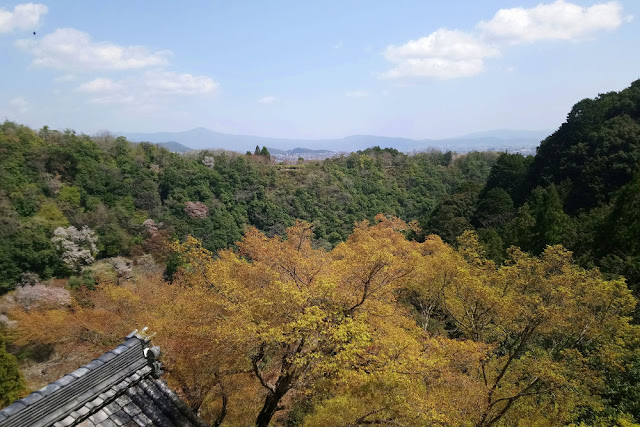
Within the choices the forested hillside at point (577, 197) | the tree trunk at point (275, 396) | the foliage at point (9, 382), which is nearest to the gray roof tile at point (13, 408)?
the tree trunk at point (275, 396)

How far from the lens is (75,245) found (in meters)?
26.6

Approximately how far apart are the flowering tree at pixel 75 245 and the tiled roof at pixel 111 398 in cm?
2747

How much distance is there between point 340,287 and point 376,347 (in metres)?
1.53

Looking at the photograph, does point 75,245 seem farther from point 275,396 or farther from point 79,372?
point 79,372

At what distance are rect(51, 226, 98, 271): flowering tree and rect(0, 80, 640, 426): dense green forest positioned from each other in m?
0.13

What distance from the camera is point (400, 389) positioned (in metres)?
7.48

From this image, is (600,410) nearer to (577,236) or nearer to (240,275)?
(240,275)

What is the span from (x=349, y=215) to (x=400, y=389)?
34207mm

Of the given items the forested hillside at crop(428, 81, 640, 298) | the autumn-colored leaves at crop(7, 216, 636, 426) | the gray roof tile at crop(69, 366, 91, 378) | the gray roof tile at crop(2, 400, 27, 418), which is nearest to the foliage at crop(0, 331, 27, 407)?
the autumn-colored leaves at crop(7, 216, 636, 426)

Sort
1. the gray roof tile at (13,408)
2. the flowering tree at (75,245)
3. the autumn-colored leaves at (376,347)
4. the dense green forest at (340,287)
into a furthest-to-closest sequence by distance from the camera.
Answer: the flowering tree at (75,245), the dense green forest at (340,287), the autumn-colored leaves at (376,347), the gray roof tile at (13,408)

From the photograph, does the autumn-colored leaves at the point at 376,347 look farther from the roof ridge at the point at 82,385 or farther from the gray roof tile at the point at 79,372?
the gray roof tile at the point at 79,372

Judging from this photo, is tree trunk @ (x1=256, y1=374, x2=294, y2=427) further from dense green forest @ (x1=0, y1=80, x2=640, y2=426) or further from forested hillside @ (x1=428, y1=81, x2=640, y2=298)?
forested hillside @ (x1=428, y1=81, x2=640, y2=298)

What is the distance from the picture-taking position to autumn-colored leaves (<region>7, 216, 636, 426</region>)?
709 cm

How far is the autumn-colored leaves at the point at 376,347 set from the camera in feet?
23.3
